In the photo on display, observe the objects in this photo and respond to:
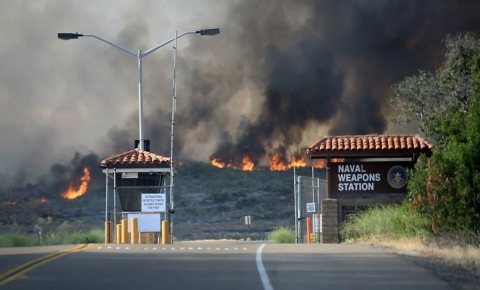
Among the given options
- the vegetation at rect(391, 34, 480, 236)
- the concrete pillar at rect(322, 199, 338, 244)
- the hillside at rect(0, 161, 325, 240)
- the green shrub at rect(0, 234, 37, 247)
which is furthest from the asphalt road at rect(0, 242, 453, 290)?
the hillside at rect(0, 161, 325, 240)

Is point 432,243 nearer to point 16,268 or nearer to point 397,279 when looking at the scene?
point 397,279

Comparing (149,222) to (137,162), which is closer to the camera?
(149,222)

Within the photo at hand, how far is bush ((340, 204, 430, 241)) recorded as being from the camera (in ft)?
82.8

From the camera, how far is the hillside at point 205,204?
61.8 metres

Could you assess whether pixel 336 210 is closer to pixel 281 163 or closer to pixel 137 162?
pixel 137 162

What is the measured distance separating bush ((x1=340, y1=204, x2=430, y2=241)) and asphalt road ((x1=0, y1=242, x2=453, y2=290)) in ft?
13.7

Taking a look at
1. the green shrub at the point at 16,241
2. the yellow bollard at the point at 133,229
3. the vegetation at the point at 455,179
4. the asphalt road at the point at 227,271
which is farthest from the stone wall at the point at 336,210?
the green shrub at the point at 16,241

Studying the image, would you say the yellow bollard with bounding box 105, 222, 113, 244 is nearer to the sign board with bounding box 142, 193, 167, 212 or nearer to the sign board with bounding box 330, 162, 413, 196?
the sign board with bounding box 142, 193, 167, 212

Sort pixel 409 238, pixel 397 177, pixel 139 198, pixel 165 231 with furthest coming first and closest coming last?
pixel 139 198 → pixel 397 177 → pixel 165 231 → pixel 409 238

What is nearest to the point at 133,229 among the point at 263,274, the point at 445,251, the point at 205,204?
the point at 445,251

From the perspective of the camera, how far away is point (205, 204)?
7094 centimetres

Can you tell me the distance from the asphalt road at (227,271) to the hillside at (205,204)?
3458 cm

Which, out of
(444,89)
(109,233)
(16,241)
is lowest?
(16,241)

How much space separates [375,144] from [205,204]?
133ft
